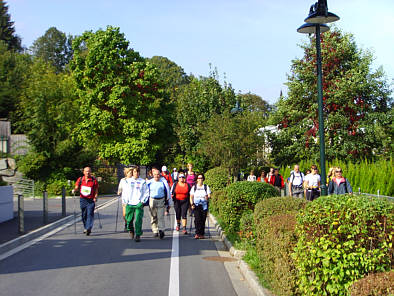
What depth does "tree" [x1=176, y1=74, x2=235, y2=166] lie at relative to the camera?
109 ft

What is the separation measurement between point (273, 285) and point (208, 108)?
1075 inches

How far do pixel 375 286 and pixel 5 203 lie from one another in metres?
14.8

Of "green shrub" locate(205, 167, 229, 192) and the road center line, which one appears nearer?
the road center line

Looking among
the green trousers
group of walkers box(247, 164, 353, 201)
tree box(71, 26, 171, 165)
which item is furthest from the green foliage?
tree box(71, 26, 171, 165)

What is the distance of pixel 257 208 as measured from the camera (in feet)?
30.0

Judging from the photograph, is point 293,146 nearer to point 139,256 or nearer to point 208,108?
point 208,108

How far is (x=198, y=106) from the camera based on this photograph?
3391 centimetres

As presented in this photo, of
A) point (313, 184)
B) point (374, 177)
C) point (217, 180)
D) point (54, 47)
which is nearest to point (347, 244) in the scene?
point (313, 184)

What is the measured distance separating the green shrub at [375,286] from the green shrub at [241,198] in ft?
26.5

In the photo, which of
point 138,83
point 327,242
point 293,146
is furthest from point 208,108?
point 327,242

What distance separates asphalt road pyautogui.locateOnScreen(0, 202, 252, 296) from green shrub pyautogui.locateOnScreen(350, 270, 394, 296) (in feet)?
10.2

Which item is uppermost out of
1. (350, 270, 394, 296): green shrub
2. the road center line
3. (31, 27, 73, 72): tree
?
(31, 27, 73, 72): tree

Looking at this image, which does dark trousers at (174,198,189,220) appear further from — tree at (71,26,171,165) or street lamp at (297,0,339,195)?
tree at (71,26,171,165)

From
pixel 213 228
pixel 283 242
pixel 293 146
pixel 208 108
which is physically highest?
pixel 208 108
